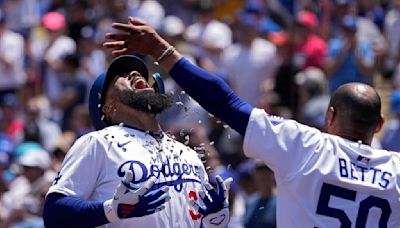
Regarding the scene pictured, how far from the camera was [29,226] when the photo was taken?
10.2 meters

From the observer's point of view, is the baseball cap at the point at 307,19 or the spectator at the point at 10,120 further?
the spectator at the point at 10,120

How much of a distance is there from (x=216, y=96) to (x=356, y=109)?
0.66m

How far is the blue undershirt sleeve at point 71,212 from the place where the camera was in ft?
16.9

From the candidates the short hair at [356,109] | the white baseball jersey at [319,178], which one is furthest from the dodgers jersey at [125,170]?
the short hair at [356,109]

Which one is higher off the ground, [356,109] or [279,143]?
[356,109]

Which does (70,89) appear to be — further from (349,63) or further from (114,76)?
(114,76)

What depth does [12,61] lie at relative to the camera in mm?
14914

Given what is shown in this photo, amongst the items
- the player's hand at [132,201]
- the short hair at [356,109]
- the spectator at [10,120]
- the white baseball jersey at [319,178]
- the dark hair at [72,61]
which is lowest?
the spectator at [10,120]

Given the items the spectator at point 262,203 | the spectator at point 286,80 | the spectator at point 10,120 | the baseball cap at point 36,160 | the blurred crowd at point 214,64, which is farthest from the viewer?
the spectator at point 10,120

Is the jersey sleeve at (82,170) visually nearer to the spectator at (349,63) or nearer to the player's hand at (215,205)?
the player's hand at (215,205)

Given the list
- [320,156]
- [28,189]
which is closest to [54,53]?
[28,189]

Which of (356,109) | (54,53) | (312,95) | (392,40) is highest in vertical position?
(356,109)

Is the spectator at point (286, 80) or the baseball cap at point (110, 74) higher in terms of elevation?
the baseball cap at point (110, 74)

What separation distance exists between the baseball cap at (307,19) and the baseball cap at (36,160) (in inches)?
140
